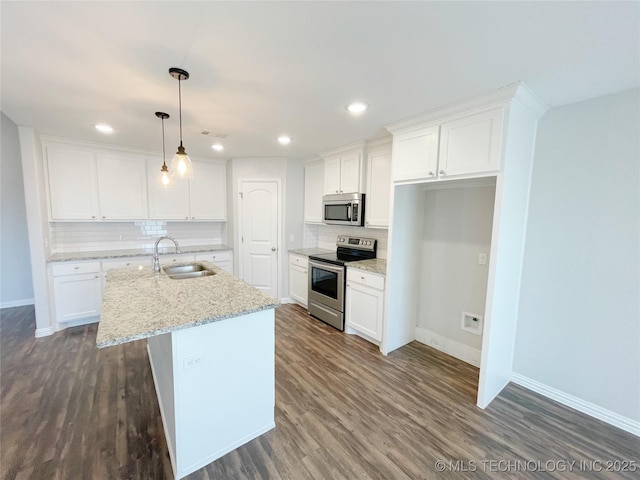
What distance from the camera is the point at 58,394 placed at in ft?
7.51

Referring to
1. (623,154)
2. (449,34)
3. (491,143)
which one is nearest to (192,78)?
(449,34)

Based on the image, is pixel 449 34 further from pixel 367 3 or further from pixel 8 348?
pixel 8 348

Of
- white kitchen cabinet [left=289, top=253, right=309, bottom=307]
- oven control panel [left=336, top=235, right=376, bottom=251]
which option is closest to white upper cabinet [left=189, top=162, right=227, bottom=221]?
white kitchen cabinet [left=289, top=253, right=309, bottom=307]

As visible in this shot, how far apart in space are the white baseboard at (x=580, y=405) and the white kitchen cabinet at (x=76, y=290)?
4.95 meters

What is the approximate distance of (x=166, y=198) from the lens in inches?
169

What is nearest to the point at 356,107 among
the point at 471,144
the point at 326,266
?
the point at 471,144

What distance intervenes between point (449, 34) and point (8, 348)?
4931mm

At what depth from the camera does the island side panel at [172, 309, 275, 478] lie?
61.5 inches

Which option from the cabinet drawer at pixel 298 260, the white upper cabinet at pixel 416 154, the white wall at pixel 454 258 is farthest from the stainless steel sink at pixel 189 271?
the white wall at pixel 454 258

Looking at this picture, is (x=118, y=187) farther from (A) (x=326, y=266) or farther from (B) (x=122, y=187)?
(A) (x=326, y=266)

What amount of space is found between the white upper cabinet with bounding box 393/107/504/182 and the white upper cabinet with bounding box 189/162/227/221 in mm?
3170

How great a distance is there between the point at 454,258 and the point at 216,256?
353 cm

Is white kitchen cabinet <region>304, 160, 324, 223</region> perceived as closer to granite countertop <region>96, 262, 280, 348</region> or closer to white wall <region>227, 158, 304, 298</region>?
white wall <region>227, 158, 304, 298</region>

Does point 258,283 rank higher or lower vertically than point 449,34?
lower
